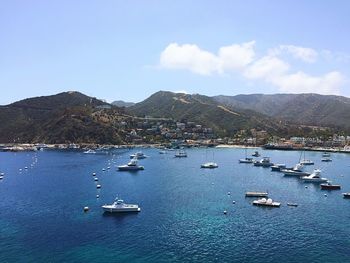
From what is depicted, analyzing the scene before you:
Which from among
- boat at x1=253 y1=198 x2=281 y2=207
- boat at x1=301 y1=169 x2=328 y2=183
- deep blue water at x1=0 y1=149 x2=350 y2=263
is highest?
boat at x1=301 y1=169 x2=328 y2=183

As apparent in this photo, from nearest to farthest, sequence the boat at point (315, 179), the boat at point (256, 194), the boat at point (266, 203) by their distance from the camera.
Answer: the boat at point (266, 203) → the boat at point (256, 194) → the boat at point (315, 179)

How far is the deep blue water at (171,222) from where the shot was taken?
195 ft

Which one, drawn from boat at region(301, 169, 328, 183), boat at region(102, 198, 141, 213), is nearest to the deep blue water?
boat at region(102, 198, 141, 213)

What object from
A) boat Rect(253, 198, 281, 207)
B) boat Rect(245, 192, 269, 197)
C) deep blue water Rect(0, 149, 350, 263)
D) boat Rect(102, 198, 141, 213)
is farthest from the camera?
boat Rect(245, 192, 269, 197)

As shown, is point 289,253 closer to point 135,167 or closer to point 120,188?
point 120,188

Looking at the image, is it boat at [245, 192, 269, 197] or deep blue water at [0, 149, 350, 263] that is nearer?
deep blue water at [0, 149, 350, 263]

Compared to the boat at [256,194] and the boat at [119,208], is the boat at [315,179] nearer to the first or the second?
the boat at [256,194]

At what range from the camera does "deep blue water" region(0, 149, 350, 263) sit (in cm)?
5931

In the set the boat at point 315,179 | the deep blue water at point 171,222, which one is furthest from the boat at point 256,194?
the boat at point 315,179

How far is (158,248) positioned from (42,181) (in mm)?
73015

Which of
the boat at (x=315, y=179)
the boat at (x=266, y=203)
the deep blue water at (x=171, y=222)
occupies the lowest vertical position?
the deep blue water at (x=171, y=222)

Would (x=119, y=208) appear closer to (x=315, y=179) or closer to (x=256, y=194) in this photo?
(x=256, y=194)

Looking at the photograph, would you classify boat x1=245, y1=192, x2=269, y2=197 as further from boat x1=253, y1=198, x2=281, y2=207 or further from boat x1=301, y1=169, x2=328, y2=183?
boat x1=301, y1=169, x2=328, y2=183

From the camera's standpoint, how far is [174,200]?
9444 centimetres
